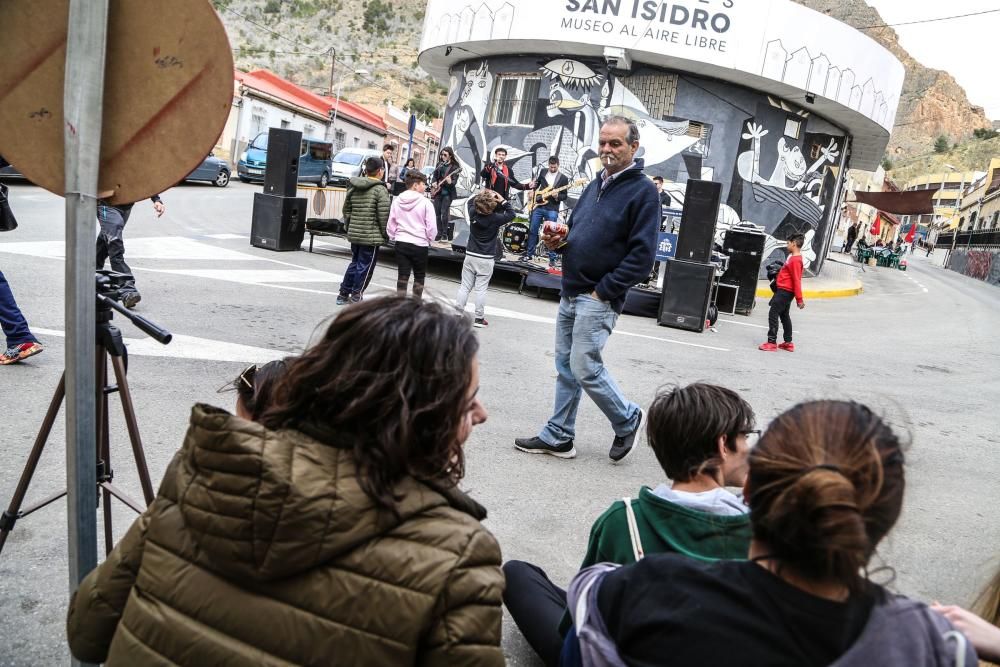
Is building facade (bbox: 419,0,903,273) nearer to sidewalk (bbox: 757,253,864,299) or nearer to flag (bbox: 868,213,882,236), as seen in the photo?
sidewalk (bbox: 757,253,864,299)

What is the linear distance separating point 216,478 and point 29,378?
170 inches

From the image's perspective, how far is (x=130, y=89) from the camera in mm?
1789

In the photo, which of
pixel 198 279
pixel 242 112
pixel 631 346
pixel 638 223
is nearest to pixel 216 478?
pixel 638 223

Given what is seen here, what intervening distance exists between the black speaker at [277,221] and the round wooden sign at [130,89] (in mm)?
11418

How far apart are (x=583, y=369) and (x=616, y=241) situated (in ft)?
2.51

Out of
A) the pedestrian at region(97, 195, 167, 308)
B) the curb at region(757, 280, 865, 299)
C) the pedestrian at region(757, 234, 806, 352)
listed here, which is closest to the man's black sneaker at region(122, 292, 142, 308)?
the pedestrian at region(97, 195, 167, 308)

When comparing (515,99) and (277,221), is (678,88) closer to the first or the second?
(515,99)

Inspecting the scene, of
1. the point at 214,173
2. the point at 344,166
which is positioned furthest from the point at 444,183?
the point at 344,166

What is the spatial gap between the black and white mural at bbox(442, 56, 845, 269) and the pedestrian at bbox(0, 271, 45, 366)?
13.8m

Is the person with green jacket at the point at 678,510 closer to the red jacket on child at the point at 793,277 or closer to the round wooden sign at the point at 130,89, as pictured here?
the round wooden sign at the point at 130,89

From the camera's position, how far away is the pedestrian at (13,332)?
16.4 feet

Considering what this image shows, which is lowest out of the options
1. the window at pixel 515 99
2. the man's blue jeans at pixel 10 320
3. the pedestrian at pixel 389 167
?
the man's blue jeans at pixel 10 320

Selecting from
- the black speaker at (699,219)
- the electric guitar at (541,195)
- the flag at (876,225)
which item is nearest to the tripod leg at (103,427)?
the black speaker at (699,219)

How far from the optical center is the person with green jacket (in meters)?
1.99
